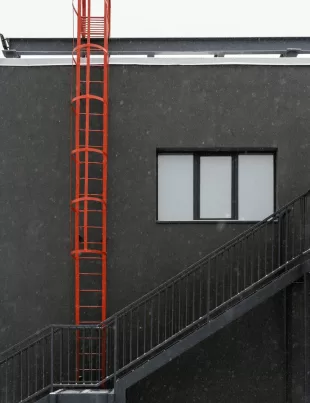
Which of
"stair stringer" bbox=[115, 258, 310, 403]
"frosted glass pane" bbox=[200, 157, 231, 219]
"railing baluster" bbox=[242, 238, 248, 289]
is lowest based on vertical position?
"stair stringer" bbox=[115, 258, 310, 403]

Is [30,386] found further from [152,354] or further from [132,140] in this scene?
[132,140]

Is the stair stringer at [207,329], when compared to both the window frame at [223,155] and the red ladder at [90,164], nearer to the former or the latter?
the red ladder at [90,164]

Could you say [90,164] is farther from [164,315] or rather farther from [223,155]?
[164,315]

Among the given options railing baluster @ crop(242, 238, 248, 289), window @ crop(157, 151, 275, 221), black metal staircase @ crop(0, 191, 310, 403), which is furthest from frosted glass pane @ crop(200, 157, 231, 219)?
black metal staircase @ crop(0, 191, 310, 403)

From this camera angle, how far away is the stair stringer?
13750mm

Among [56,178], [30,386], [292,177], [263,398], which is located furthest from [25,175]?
[263,398]

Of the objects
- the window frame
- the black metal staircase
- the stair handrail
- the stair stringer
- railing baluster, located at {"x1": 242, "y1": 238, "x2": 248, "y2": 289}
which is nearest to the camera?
the stair stringer

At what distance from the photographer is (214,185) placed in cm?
1584

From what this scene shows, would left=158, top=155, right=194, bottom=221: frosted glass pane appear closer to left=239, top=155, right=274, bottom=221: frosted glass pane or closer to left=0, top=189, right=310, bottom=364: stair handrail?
left=239, top=155, right=274, bottom=221: frosted glass pane

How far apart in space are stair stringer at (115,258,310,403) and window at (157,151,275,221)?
2.03 m

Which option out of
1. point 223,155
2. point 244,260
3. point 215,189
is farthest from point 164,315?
point 223,155

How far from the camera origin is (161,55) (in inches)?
643

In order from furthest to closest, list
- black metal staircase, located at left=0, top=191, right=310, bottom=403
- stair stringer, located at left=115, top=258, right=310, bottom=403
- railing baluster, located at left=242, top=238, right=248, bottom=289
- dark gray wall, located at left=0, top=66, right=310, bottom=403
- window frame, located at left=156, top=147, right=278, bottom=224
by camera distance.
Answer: window frame, located at left=156, top=147, right=278, bottom=224 → dark gray wall, located at left=0, top=66, right=310, bottom=403 → railing baluster, located at left=242, top=238, right=248, bottom=289 → black metal staircase, located at left=0, top=191, right=310, bottom=403 → stair stringer, located at left=115, top=258, right=310, bottom=403

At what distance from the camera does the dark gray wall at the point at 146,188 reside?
15.4 meters
